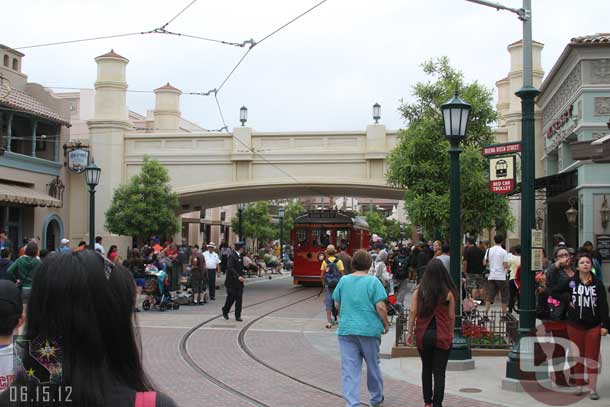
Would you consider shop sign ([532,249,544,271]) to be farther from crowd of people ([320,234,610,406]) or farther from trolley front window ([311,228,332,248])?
trolley front window ([311,228,332,248])

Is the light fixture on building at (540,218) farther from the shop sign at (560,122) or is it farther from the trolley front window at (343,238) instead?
the trolley front window at (343,238)

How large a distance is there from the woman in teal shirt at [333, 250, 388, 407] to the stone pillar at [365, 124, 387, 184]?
22.4 metres

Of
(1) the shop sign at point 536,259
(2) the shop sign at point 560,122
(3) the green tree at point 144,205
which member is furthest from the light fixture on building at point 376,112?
(1) the shop sign at point 536,259

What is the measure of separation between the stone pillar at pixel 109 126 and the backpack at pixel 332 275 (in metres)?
18.6

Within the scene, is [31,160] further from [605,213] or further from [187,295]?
[605,213]

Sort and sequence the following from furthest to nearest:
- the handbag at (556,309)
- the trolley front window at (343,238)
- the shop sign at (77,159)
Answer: the shop sign at (77,159) < the trolley front window at (343,238) < the handbag at (556,309)

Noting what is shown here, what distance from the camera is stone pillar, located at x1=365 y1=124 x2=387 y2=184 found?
2983 centimetres

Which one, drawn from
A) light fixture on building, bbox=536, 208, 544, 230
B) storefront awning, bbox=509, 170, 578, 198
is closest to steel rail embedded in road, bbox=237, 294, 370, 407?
storefront awning, bbox=509, 170, 578, 198

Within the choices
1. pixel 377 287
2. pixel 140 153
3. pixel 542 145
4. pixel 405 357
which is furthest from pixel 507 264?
pixel 140 153

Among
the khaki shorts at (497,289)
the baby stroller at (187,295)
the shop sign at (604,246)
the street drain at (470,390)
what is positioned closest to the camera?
the street drain at (470,390)

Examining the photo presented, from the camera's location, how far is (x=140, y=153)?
105 ft

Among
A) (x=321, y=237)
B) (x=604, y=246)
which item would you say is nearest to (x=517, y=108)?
(x=321, y=237)

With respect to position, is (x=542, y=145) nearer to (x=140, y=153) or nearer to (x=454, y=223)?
(x=140, y=153)

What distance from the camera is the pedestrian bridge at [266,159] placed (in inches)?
1192
